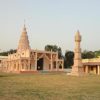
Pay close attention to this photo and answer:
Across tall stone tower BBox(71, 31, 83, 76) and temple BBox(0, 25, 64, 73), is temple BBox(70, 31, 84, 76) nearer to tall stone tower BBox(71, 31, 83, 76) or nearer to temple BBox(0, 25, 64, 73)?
tall stone tower BBox(71, 31, 83, 76)

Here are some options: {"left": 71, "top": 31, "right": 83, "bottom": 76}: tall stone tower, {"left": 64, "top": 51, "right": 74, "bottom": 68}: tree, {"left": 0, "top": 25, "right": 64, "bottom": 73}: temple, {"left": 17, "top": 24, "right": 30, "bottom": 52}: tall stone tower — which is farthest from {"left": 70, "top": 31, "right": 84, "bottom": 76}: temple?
{"left": 64, "top": 51, "right": 74, "bottom": 68}: tree

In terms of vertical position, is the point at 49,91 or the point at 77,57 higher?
the point at 77,57

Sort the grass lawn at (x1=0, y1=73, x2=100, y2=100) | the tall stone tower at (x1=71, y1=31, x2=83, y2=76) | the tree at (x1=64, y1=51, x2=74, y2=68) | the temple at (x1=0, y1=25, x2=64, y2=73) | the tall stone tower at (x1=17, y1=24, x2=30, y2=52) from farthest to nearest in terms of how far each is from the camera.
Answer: the tree at (x1=64, y1=51, x2=74, y2=68)
the tall stone tower at (x1=17, y1=24, x2=30, y2=52)
the temple at (x1=0, y1=25, x2=64, y2=73)
the tall stone tower at (x1=71, y1=31, x2=83, y2=76)
the grass lawn at (x1=0, y1=73, x2=100, y2=100)

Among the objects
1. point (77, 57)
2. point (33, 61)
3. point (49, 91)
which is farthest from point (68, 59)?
point (49, 91)

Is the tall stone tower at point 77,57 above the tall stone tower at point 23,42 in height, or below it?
below

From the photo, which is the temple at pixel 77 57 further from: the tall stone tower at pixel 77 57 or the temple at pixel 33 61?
the temple at pixel 33 61

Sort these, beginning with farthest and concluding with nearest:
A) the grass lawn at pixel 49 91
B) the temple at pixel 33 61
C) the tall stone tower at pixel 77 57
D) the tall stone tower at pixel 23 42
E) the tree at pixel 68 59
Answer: the tree at pixel 68 59 < the tall stone tower at pixel 23 42 < the temple at pixel 33 61 < the tall stone tower at pixel 77 57 < the grass lawn at pixel 49 91

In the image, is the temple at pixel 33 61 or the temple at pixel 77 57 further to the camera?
the temple at pixel 33 61

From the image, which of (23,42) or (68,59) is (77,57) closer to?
(23,42)

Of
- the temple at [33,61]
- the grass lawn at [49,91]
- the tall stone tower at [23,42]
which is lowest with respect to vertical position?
the grass lawn at [49,91]

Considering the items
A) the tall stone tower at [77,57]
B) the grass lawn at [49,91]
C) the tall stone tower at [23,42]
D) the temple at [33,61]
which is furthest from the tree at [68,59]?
the grass lawn at [49,91]

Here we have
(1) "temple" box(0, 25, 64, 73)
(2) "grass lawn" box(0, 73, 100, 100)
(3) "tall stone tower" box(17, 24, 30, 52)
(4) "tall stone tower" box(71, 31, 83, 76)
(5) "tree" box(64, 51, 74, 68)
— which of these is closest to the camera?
(2) "grass lawn" box(0, 73, 100, 100)

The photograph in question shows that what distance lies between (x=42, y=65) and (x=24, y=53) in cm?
573

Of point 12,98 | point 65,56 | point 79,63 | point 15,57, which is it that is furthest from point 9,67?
point 12,98
